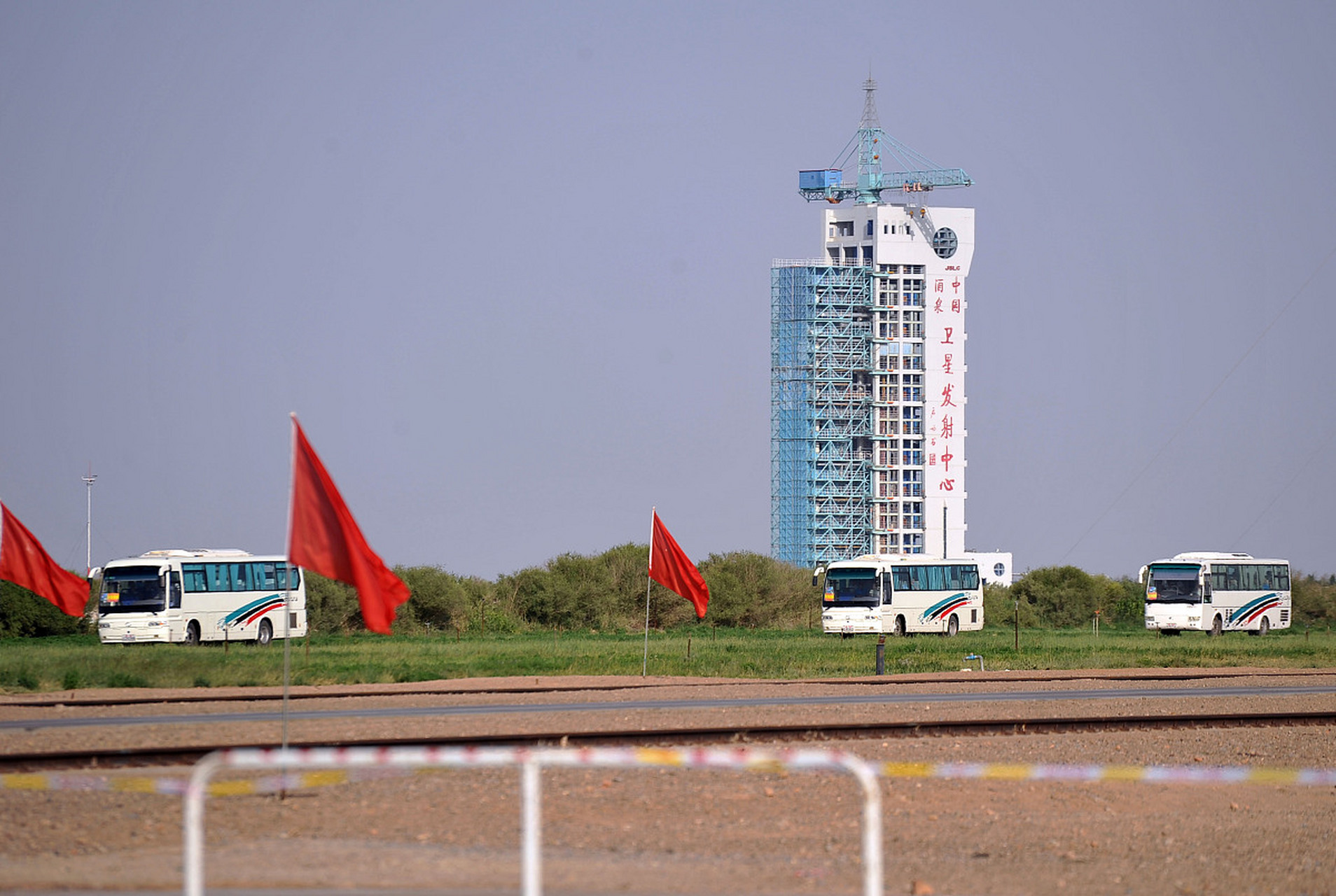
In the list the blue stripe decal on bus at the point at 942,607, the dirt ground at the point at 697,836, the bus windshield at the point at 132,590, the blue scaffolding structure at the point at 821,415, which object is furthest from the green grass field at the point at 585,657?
the blue scaffolding structure at the point at 821,415

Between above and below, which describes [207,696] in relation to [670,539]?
below

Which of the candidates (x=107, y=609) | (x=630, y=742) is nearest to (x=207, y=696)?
(x=630, y=742)

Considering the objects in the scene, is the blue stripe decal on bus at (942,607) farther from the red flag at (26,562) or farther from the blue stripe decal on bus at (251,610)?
the red flag at (26,562)

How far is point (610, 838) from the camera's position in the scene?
12.6 m

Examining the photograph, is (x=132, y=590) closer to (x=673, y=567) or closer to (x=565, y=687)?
(x=673, y=567)

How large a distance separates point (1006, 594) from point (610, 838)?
7692 centimetres

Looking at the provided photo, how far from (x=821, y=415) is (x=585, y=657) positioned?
82675 mm

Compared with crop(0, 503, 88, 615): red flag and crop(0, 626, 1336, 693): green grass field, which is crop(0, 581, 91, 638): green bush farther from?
crop(0, 503, 88, 615): red flag

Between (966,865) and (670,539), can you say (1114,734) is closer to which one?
(966,865)

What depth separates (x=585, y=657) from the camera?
128 ft

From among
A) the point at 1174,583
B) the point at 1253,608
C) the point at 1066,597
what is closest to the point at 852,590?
the point at 1174,583

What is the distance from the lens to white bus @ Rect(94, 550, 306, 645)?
45.2 meters

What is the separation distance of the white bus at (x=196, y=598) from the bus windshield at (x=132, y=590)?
19mm

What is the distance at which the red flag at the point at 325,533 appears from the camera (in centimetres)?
1356
